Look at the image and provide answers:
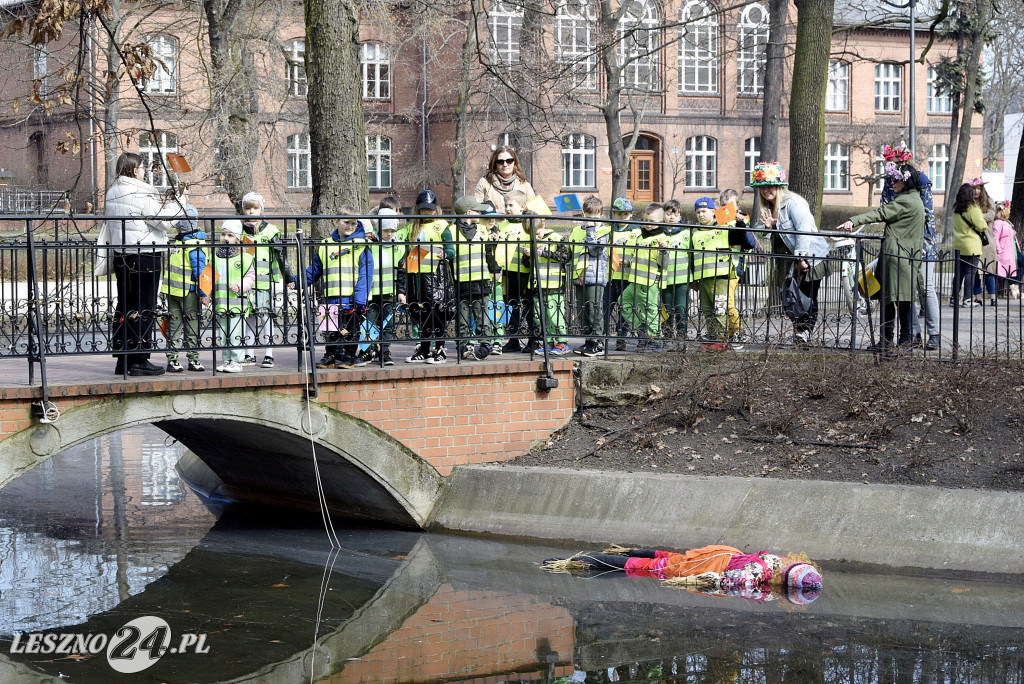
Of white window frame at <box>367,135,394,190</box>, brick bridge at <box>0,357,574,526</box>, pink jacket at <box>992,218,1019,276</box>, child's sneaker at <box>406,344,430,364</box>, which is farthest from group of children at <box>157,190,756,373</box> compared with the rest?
white window frame at <box>367,135,394,190</box>

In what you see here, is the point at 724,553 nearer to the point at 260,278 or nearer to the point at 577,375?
the point at 577,375

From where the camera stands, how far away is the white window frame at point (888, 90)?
172ft

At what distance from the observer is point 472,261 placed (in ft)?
32.8

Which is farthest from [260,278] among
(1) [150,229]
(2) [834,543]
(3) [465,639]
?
(2) [834,543]

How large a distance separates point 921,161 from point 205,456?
4380cm

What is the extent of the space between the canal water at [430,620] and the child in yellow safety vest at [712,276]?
2.70 metres

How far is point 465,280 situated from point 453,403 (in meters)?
1.03

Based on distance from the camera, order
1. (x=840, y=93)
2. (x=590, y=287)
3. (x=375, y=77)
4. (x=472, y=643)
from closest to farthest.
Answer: (x=472, y=643)
(x=590, y=287)
(x=375, y=77)
(x=840, y=93)

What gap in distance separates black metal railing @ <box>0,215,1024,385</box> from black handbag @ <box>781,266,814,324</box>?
0.25 feet

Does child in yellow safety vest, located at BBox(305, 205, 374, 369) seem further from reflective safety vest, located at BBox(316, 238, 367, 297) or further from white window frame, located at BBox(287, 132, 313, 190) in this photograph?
white window frame, located at BBox(287, 132, 313, 190)

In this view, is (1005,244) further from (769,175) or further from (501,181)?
(501,181)

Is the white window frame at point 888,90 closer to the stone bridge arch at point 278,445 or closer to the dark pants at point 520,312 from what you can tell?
the dark pants at point 520,312

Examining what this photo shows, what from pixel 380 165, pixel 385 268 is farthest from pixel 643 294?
pixel 380 165

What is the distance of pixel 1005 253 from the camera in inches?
626
